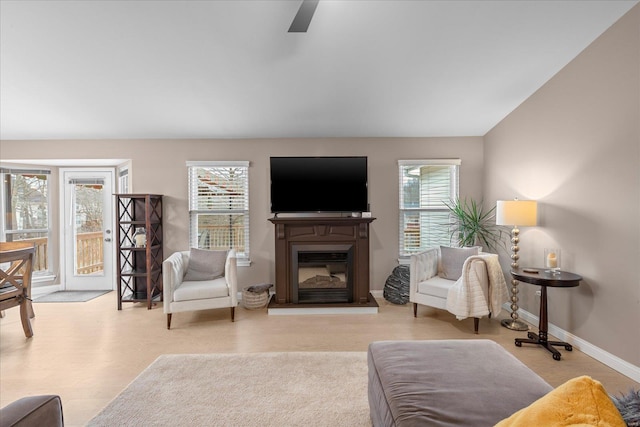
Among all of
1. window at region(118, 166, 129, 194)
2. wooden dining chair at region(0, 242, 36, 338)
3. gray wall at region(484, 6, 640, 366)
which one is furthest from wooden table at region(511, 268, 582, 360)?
window at region(118, 166, 129, 194)

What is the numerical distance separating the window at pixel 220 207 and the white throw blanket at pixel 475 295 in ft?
9.33

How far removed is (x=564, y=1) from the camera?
2422 mm

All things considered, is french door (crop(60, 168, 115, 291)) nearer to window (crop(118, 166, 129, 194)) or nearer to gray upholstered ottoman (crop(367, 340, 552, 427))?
window (crop(118, 166, 129, 194))

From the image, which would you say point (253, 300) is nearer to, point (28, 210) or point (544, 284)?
point (544, 284)

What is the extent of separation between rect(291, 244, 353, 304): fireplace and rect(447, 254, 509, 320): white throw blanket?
1341mm

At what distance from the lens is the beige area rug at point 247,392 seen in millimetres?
1941

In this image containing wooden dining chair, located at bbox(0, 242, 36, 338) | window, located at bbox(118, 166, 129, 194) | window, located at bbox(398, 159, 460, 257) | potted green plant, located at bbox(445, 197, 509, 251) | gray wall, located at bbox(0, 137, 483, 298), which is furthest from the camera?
window, located at bbox(118, 166, 129, 194)

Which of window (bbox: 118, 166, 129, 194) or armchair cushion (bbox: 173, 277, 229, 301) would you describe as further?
window (bbox: 118, 166, 129, 194)

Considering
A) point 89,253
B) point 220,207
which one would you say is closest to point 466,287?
point 220,207

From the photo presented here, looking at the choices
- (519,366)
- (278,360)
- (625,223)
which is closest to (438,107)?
(625,223)

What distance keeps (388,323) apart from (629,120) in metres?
2.88

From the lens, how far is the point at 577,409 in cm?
72

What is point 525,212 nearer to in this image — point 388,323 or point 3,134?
point 388,323

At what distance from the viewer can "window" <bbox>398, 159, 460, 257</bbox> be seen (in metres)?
4.64
